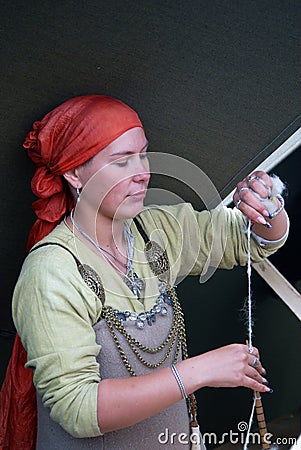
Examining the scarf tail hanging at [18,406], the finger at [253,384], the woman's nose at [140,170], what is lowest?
the scarf tail hanging at [18,406]

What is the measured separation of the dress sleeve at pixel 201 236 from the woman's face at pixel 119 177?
18 cm

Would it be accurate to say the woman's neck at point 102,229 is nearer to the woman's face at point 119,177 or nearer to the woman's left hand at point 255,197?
the woman's face at point 119,177

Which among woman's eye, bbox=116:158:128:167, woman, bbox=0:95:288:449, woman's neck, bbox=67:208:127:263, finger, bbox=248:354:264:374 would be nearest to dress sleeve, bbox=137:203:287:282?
woman, bbox=0:95:288:449

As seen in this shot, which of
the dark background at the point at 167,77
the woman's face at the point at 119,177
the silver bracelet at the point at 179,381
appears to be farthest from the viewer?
the dark background at the point at 167,77

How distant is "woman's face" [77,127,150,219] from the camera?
55.8 inches

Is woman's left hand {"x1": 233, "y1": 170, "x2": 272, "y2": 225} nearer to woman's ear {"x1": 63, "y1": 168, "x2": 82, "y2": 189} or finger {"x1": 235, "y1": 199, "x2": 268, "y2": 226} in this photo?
finger {"x1": 235, "y1": 199, "x2": 268, "y2": 226}

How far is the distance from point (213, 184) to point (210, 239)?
24cm

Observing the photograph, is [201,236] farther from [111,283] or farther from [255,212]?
[111,283]

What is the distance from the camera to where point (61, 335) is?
1284 millimetres

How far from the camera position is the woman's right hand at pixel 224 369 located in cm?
126

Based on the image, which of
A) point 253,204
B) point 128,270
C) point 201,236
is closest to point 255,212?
point 253,204

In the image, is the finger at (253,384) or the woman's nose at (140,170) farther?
the woman's nose at (140,170)

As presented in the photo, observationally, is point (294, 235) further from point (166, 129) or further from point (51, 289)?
point (51, 289)

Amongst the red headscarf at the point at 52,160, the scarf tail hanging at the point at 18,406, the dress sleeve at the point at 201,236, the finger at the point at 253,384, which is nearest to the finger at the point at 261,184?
the dress sleeve at the point at 201,236
